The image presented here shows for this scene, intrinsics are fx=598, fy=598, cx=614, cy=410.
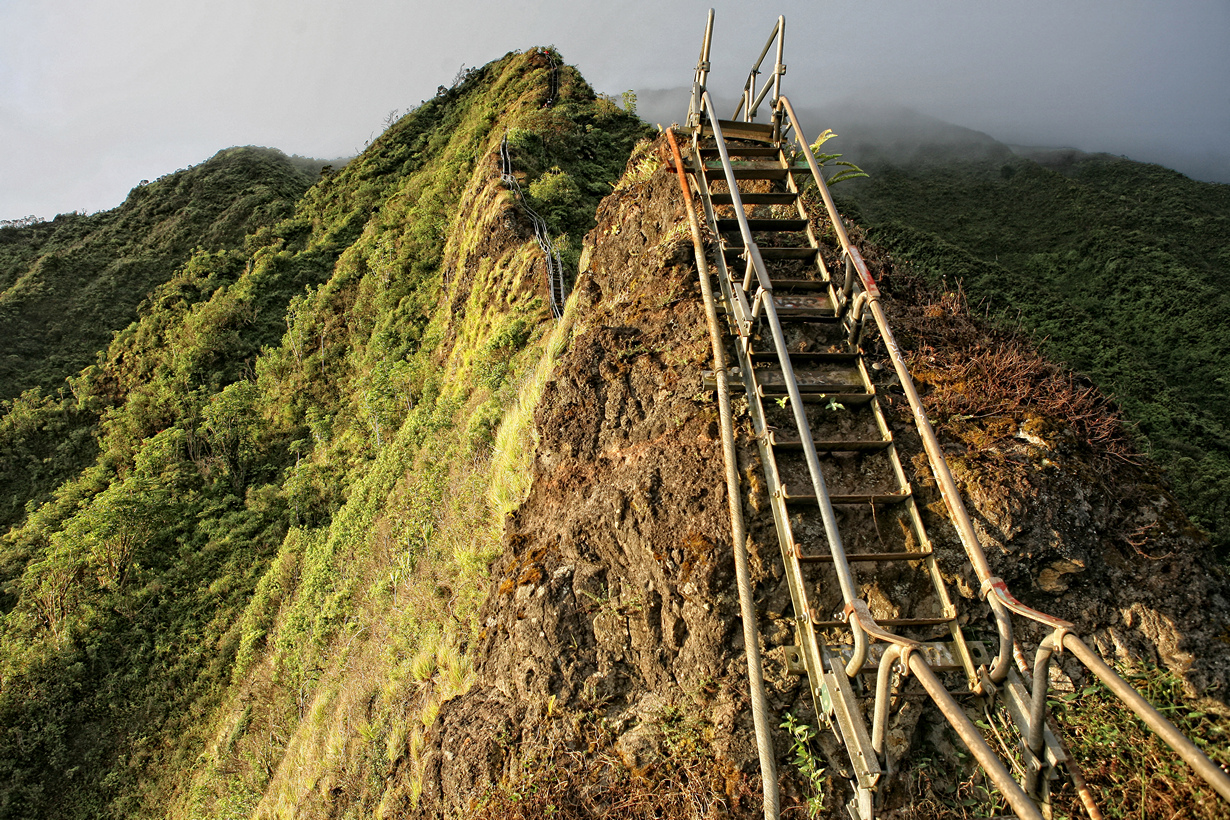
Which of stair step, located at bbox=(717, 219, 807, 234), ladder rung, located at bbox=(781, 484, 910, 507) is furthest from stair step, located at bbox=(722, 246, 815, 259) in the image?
ladder rung, located at bbox=(781, 484, 910, 507)

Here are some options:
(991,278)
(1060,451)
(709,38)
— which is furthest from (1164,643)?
(991,278)

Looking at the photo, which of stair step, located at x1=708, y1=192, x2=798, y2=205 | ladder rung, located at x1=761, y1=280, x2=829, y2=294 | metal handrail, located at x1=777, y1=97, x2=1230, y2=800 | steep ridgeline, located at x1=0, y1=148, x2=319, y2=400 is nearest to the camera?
metal handrail, located at x1=777, y1=97, x2=1230, y2=800

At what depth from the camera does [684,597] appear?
352 cm

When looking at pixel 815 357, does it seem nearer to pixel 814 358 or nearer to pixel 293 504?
pixel 814 358

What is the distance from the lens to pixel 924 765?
9.20 feet

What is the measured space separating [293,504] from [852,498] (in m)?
12.6

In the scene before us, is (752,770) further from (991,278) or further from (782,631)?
(991,278)

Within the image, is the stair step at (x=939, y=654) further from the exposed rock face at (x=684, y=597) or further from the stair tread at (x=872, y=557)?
the stair tread at (x=872, y=557)

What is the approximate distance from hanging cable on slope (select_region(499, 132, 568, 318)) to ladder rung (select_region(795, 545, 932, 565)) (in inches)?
271

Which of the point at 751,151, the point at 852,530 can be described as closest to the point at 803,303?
the point at 852,530

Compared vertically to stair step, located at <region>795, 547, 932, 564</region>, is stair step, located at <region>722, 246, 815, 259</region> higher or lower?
higher

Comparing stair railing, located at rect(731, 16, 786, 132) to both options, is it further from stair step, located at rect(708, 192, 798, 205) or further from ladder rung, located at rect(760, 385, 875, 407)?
ladder rung, located at rect(760, 385, 875, 407)

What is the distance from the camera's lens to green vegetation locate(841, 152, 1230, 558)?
8000 millimetres

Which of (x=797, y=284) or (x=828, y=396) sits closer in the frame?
(x=828, y=396)
